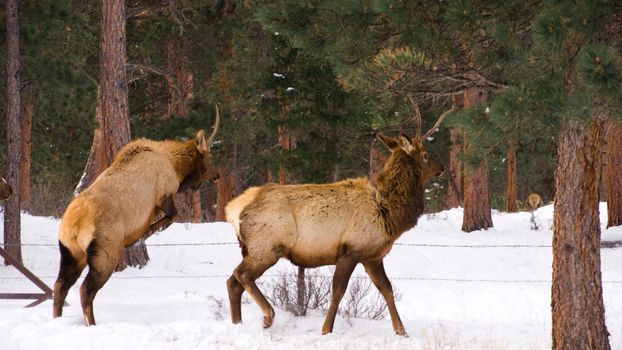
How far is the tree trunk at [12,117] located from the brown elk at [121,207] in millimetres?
6232

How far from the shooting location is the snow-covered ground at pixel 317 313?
26.4 ft

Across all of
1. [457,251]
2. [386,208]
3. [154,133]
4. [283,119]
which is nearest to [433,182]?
[154,133]

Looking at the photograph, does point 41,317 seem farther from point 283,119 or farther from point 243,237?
point 283,119

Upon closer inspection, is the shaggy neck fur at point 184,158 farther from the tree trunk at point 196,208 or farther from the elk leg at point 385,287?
the tree trunk at point 196,208

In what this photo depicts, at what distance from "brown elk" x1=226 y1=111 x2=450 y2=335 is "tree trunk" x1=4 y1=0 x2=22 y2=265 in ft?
25.6

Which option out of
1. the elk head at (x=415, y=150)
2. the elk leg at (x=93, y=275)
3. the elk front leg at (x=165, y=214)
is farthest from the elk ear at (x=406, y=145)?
the elk leg at (x=93, y=275)

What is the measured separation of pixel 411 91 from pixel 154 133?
1759cm

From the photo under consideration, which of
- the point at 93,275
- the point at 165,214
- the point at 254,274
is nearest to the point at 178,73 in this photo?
the point at 165,214

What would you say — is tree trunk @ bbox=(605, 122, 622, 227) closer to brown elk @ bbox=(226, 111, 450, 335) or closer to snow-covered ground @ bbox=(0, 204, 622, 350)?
snow-covered ground @ bbox=(0, 204, 622, 350)

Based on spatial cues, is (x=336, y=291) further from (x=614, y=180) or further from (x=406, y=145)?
(x=614, y=180)

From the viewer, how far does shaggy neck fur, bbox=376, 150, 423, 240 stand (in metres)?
8.77

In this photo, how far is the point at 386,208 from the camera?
878 cm

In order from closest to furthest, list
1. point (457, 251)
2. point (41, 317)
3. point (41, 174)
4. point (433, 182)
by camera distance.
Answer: point (41, 317), point (457, 251), point (41, 174), point (433, 182)

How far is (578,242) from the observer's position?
761 cm
